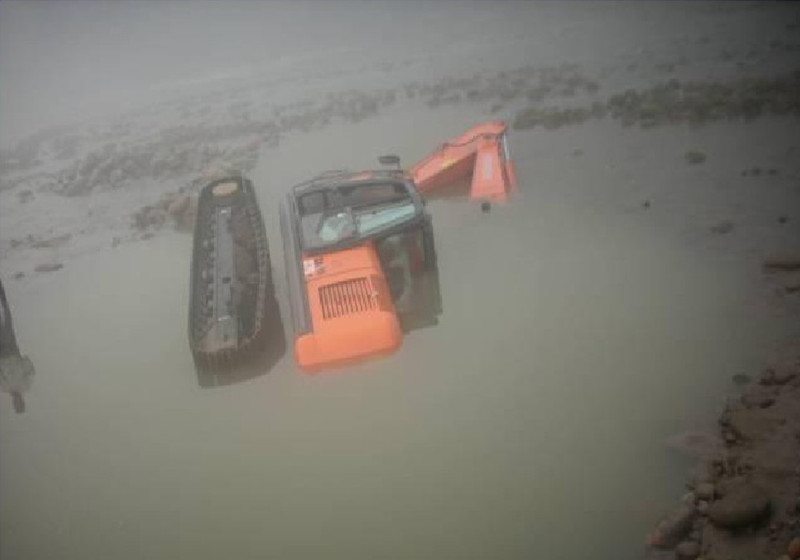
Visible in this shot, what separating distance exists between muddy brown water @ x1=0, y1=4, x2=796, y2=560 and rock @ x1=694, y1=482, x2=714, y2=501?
0.97 ft

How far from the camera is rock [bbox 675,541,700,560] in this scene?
493 centimetres

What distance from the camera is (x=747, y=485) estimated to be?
Result: 5.15 m

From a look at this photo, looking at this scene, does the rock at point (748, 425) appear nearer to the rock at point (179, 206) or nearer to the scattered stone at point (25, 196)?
the rock at point (179, 206)

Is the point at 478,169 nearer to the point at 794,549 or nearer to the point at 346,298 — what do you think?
the point at 346,298

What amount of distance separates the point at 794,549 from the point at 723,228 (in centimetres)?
716

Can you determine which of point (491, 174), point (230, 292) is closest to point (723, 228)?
point (491, 174)

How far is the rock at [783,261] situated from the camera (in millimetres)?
8812

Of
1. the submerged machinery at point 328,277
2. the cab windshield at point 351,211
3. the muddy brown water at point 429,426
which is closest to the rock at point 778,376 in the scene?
the muddy brown water at point 429,426

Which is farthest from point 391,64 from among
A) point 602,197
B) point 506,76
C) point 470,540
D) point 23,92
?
point 23,92

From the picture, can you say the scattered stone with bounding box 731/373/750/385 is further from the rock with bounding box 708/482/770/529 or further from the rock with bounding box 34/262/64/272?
the rock with bounding box 34/262/64/272

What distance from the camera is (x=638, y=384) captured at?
7.28 metres

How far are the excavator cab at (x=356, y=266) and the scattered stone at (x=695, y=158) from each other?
7674 mm

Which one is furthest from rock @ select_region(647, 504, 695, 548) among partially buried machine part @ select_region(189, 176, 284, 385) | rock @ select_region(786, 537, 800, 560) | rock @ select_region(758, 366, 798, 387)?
partially buried machine part @ select_region(189, 176, 284, 385)

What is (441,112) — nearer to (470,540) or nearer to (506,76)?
(506,76)
